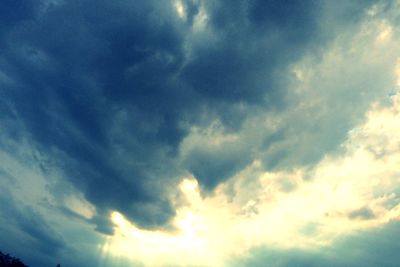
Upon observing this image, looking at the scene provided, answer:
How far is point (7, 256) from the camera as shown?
2317 inches

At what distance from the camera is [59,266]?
61344 mm

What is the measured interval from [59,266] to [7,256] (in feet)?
39.8
